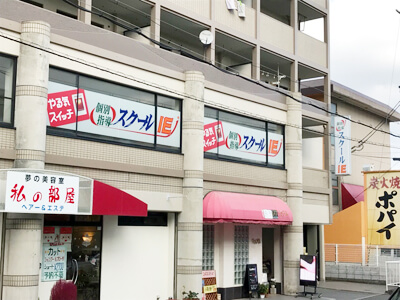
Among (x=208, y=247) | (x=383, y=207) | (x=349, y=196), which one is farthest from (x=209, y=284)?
(x=349, y=196)

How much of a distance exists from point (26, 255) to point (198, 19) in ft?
36.3

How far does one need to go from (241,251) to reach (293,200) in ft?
10.9

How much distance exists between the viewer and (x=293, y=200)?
23656mm

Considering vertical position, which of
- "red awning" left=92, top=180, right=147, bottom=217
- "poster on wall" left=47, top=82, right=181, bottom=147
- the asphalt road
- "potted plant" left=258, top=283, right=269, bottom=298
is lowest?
the asphalt road

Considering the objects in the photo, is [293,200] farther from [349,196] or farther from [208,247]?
[349,196]

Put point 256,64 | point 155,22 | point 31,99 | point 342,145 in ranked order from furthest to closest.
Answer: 1. point 342,145
2. point 256,64
3. point 155,22
4. point 31,99

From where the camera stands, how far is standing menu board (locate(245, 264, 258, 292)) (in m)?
21.6

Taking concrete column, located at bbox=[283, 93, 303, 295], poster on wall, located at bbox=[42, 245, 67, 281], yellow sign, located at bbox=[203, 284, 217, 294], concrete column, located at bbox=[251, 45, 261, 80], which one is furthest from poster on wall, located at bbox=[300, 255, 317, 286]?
poster on wall, located at bbox=[42, 245, 67, 281]

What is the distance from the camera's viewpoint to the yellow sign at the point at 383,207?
26.7 metres

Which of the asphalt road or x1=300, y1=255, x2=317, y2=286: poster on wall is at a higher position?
x1=300, y1=255, x2=317, y2=286: poster on wall

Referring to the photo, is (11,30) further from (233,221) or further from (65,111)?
(233,221)

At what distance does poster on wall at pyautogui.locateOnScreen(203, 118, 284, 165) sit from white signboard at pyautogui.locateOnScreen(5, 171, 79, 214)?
6.72 metres

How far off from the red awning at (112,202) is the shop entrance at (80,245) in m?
1.44

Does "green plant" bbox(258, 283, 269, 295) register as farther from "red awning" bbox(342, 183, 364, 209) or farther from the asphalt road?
"red awning" bbox(342, 183, 364, 209)
